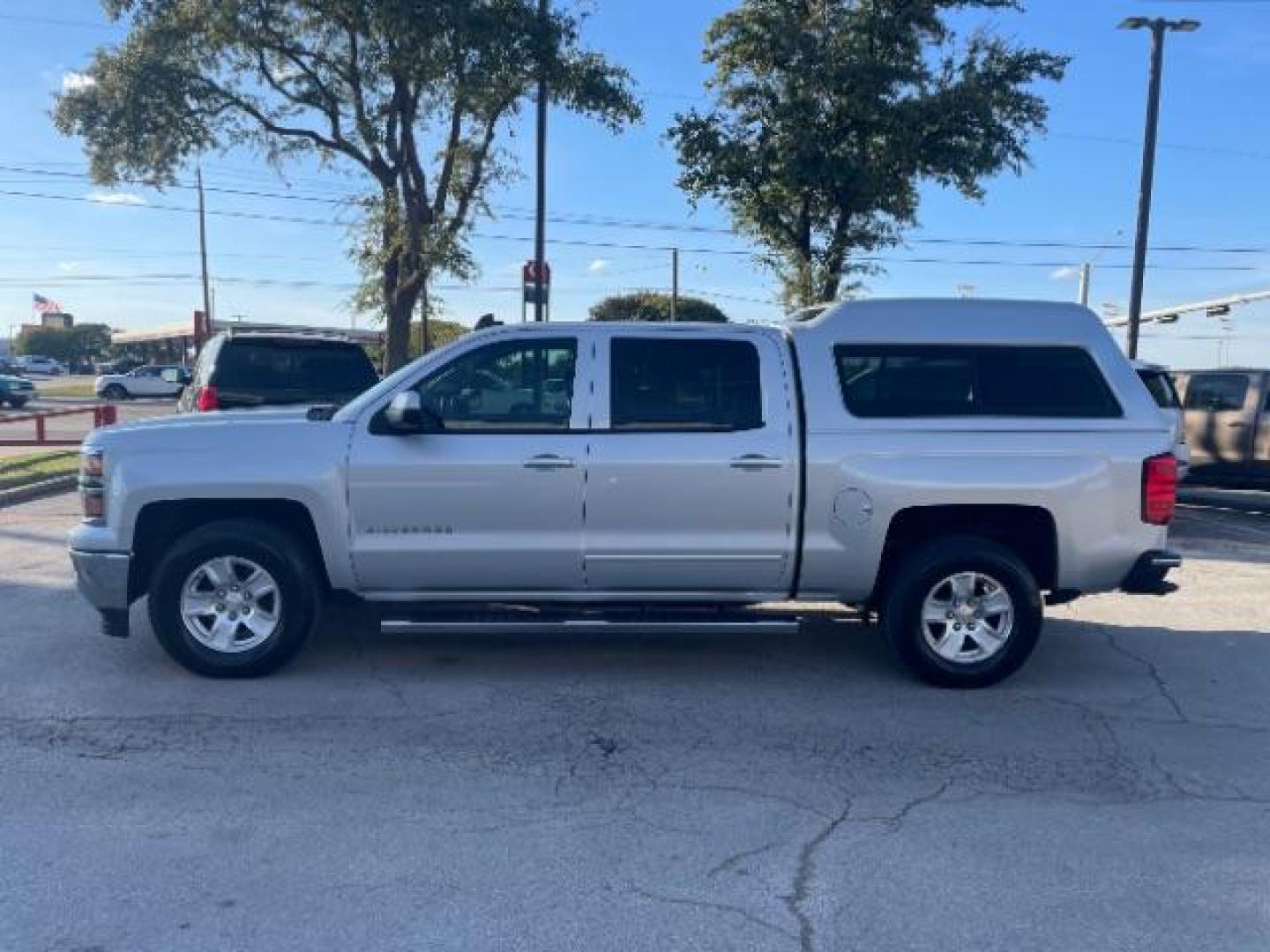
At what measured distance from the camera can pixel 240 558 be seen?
Result: 226 inches

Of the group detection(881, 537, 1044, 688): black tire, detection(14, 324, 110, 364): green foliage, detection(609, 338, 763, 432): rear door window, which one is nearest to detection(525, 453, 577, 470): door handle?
detection(609, 338, 763, 432): rear door window

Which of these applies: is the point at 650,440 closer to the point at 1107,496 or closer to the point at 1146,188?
the point at 1107,496

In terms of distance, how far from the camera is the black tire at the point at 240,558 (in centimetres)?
570

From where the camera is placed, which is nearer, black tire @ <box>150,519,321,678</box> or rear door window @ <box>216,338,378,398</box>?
black tire @ <box>150,519,321,678</box>

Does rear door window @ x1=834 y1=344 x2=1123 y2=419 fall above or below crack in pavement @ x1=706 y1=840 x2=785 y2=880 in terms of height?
above

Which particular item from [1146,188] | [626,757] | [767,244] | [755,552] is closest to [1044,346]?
[755,552]

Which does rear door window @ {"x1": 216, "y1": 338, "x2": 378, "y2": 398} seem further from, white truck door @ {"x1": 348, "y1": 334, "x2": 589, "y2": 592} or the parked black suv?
white truck door @ {"x1": 348, "y1": 334, "x2": 589, "y2": 592}

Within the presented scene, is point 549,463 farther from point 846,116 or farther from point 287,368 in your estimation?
point 846,116

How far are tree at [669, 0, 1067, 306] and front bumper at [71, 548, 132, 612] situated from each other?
14.4 metres

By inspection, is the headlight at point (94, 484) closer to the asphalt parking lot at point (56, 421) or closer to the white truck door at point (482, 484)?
the white truck door at point (482, 484)

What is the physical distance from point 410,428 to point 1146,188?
18569mm

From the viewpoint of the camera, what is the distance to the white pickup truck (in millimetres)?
5711

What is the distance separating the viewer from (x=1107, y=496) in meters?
5.77

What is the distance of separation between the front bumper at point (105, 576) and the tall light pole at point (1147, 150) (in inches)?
685
